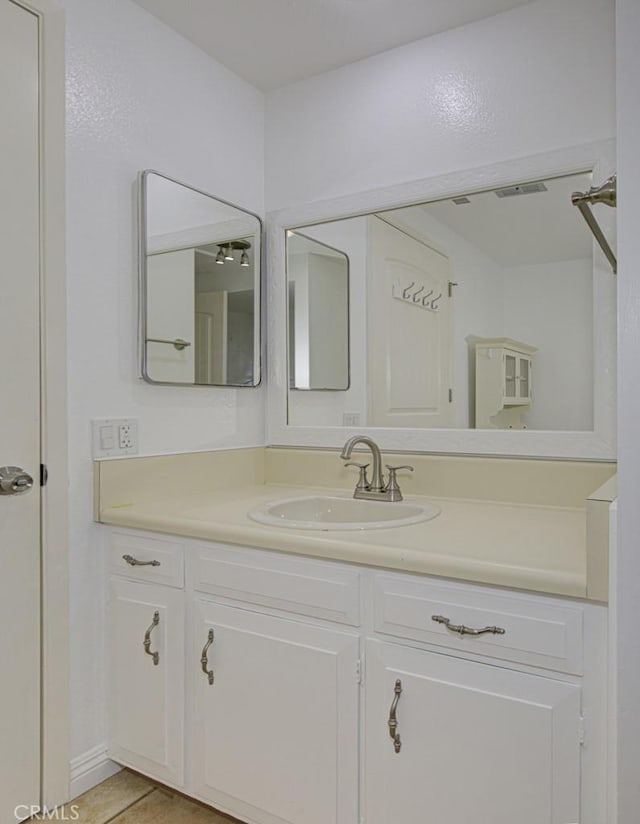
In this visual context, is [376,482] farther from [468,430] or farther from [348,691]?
[348,691]

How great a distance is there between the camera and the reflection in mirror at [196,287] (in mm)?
1859

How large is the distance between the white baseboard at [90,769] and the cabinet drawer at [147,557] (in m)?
0.53

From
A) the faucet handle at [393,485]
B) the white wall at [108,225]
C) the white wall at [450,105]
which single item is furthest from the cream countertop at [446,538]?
the white wall at [450,105]

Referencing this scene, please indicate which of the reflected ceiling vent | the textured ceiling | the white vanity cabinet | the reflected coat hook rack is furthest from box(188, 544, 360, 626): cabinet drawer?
the textured ceiling

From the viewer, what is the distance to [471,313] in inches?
74.8

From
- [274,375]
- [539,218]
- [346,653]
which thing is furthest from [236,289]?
[346,653]

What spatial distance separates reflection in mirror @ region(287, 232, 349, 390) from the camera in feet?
7.14

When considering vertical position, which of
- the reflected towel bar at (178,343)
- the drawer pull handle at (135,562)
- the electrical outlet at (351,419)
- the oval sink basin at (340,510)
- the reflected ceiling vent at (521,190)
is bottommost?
the drawer pull handle at (135,562)

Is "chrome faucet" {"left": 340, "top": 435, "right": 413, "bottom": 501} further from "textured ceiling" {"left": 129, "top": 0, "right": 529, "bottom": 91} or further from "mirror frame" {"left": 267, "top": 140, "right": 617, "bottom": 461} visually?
"textured ceiling" {"left": 129, "top": 0, "right": 529, "bottom": 91}

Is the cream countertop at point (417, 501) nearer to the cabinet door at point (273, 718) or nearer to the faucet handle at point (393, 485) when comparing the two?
the faucet handle at point (393, 485)

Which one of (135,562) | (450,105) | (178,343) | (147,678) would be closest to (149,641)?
(147,678)

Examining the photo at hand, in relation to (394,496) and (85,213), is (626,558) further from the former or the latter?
(85,213)

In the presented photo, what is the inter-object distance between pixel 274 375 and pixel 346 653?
4.00 feet

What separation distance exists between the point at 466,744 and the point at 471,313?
123 centimetres
